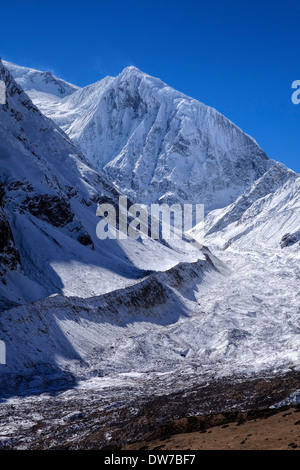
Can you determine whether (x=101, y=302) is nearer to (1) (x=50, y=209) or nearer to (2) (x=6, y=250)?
(2) (x=6, y=250)

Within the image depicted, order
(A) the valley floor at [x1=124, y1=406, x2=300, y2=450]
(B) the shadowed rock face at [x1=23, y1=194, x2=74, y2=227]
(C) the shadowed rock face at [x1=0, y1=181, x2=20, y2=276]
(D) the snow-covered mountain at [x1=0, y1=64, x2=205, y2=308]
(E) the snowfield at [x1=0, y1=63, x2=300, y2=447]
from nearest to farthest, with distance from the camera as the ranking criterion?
(A) the valley floor at [x1=124, y1=406, x2=300, y2=450], (E) the snowfield at [x1=0, y1=63, x2=300, y2=447], (C) the shadowed rock face at [x1=0, y1=181, x2=20, y2=276], (D) the snow-covered mountain at [x1=0, y1=64, x2=205, y2=308], (B) the shadowed rock face at [x1=23, y1=194, x2=74, y2=227]

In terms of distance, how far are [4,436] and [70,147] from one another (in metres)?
132

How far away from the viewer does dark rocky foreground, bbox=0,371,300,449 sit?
3978cm

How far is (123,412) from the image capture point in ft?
147

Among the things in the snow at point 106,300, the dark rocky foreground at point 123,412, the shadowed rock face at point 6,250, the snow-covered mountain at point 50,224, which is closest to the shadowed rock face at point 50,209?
the snow-covered mountain at point 50,224

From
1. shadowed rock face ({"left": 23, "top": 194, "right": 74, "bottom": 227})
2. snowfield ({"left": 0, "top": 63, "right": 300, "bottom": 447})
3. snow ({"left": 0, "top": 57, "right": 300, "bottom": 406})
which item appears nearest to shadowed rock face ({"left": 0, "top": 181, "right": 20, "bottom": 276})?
snowfield ({"left": 0, "top": 63, "right": 300, "bottom": 447})

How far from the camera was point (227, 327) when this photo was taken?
7981 centimetres

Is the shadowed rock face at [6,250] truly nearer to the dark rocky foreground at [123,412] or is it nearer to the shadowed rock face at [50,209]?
the shadowed rock face at [50,209]

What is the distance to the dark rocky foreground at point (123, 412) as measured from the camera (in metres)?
39.8

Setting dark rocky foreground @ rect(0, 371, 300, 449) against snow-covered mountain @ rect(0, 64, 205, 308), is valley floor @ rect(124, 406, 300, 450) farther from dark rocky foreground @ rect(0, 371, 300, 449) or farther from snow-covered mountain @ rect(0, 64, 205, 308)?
snow-covered mountain @ rect(0, 64, 205, 308)

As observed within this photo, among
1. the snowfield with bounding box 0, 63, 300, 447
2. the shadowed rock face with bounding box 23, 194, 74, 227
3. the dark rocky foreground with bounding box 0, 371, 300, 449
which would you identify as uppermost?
the shadowed rock face with bounding box 23, 194, 74, 227

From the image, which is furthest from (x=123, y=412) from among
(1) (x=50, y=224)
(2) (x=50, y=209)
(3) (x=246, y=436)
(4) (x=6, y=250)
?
(2) (x=50, y=209)
